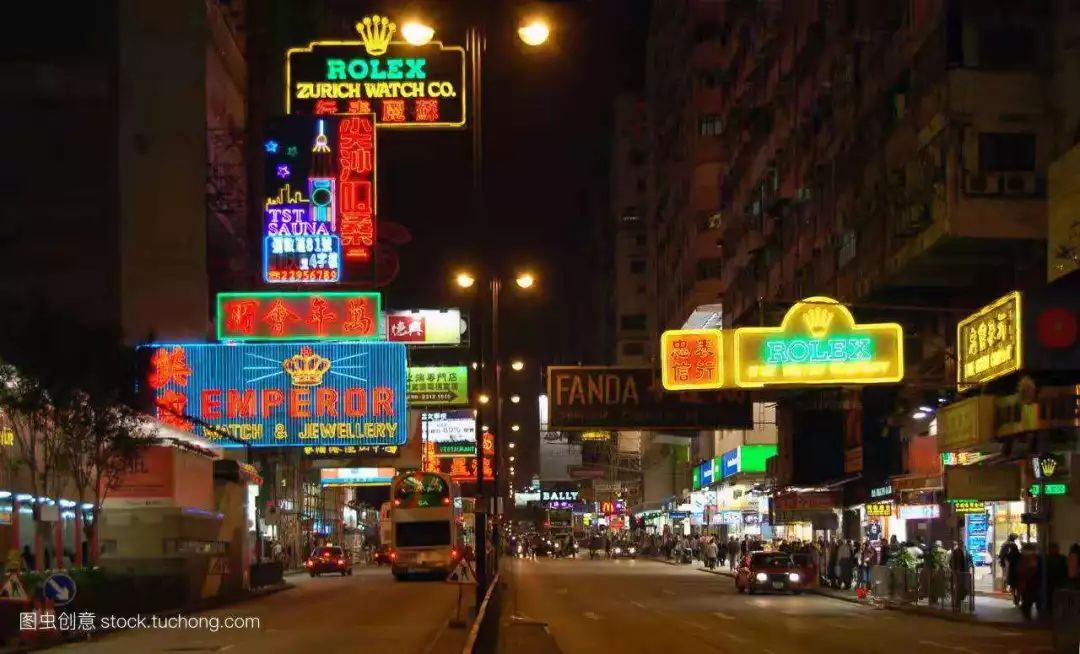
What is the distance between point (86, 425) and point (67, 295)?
23.6 meters

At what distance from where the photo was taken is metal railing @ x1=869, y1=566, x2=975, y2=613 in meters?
34.6

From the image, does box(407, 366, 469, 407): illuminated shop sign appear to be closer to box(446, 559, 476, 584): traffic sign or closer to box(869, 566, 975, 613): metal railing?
box(869, 566, 975, 613): metal railing

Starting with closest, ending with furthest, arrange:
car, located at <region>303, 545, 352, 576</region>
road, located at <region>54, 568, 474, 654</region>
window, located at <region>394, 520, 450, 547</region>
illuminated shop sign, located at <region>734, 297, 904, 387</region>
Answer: road, located at <region>54, 568, 474, 654</region> < illuminated shop sign, located at <region>734, 297, 904, 387</region> < window, located at <region>394, 520, 450, 547</region> < car, located at <region>303, 545, 352, 576</region>

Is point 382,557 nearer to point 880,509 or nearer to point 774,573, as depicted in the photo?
point 774,573

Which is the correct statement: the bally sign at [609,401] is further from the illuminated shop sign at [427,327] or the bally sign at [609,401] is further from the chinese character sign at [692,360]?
the illuminated shop sign at [427,327]

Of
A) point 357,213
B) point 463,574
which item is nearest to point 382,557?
point 357,213

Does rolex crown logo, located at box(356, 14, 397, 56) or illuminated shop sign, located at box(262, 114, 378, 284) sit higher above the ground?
rolex crown logo, located at box(356, 14, 397, 56)

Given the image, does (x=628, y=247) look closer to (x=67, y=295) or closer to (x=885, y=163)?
(x=67, y=295)

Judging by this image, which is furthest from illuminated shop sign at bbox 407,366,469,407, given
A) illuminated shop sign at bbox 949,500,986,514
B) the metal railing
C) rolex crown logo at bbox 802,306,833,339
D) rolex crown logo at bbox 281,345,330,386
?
rolex crown logo at bbox 802,306,833,339

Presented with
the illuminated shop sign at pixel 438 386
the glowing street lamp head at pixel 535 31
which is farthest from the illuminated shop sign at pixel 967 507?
the illuminated shop sign at pixel 438 386

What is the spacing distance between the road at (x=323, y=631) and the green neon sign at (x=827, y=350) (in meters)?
8.52

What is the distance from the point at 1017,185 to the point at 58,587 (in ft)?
69.8

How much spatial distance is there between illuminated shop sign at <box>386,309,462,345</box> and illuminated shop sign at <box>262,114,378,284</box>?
1561 centimetres

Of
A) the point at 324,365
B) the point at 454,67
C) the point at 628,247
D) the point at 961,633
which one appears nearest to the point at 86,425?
the point at 324,365
